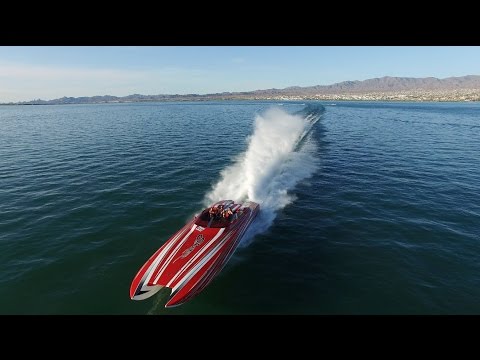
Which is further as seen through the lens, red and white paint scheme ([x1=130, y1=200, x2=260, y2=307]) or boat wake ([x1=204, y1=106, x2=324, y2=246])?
boat wake ([x1=204, y1=106, x2=324, y2=246])

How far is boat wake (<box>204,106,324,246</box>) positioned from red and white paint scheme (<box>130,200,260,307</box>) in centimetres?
206

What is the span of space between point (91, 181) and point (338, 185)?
2546 centimetres

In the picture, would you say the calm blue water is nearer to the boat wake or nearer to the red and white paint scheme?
the boat wake

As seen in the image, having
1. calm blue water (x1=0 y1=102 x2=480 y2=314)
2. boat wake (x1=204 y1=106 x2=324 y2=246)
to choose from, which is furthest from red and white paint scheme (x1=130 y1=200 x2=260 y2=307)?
boat wake (x1=204 y1=106 x2=324 y2=246)

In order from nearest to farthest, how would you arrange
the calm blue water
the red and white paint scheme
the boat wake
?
the red and white paint scheme
the calm blue water
the boat wake

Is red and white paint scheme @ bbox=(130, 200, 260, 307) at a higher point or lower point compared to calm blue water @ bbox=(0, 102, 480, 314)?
higher

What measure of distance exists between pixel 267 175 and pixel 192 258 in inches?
669

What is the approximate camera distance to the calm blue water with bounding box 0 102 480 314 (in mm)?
14648

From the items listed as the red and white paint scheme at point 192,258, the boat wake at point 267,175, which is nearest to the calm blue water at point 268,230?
the boat wake at point 267,175

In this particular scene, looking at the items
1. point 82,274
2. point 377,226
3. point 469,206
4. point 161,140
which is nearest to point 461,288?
point 377,226

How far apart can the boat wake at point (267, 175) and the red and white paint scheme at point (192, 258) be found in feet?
6.74
